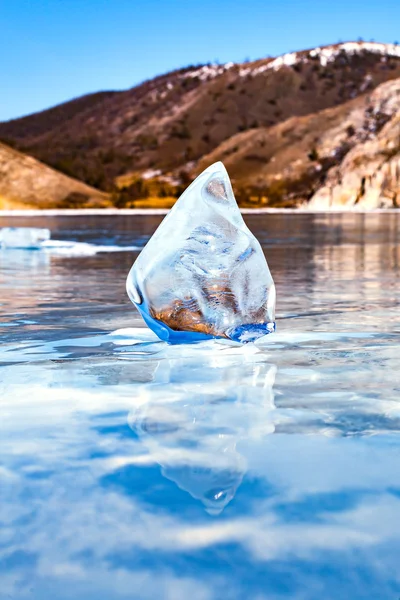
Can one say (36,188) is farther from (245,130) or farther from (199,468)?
(199,468)

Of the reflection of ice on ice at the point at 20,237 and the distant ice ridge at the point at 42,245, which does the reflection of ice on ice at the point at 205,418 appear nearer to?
the distant ice ridge at the point at 42,245

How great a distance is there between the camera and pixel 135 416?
3619 mm

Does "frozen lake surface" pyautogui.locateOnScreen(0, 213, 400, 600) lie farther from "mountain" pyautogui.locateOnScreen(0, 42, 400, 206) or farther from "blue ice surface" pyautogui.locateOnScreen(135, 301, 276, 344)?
"mountain" pyautogui.locateOnScreen(0, 42, 400, 206)

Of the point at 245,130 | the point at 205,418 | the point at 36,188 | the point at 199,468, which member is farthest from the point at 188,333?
the point at 245,130

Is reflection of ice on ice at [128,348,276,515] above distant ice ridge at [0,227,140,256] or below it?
above

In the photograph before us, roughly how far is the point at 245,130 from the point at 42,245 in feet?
464

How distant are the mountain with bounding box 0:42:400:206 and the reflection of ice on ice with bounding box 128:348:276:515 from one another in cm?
8545

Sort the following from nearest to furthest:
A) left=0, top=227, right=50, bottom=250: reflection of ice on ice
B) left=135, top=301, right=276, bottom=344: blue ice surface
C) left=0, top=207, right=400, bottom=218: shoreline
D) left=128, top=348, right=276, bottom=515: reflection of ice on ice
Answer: left=128, top=348, right=276, bottom=515: reflection of ice on ice < left=135, top=301, right=276, bottom=344: blue ice surface < left=0, top=227, right=50, bottom=250: reflection of ice on ice < left=0, top=207, right=400, bottom=218: shoreline

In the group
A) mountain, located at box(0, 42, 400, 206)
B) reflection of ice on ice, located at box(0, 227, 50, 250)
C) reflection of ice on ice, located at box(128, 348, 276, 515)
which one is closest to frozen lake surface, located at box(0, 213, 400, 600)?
reflection of ice on ice, located at box(128, 348, 276, 515)

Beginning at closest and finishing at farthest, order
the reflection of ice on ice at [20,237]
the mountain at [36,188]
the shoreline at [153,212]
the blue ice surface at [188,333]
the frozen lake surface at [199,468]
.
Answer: the frozen lake surface at [199,468] < the blue ice surface at [188,333] < the reflection of ice on ice at [20,237] < the shoreline at [153,212] < the mountain at [36,188]

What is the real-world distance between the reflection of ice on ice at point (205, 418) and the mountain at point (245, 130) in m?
85.5

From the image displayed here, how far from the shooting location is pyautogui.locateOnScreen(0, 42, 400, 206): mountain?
113 meters

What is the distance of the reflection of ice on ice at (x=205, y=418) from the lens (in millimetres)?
2787

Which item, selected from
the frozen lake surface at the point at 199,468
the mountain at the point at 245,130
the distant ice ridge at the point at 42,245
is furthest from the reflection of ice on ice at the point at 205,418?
the mountain at the point at 245,130
